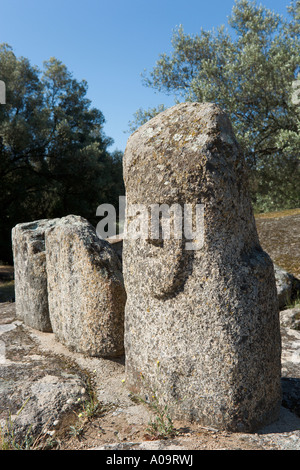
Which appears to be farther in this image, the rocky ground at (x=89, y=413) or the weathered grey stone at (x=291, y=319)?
the weathered grey stone at (x=291, y=319)

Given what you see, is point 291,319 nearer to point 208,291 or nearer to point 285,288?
point 285,288

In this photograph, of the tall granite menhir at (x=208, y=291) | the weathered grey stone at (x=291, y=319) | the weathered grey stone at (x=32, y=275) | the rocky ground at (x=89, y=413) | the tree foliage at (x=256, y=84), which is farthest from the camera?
the tree foliage at (x=256, y=84)

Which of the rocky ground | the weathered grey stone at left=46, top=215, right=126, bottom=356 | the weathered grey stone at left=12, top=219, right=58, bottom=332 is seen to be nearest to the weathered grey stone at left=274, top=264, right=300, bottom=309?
the rocky ground

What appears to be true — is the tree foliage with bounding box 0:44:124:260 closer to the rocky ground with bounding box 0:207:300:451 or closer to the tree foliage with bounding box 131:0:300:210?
the tree foliage with bounding box 131:0:300:210

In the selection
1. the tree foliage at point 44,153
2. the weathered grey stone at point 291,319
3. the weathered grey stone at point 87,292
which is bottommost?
the weathered grey stone at point 291,319

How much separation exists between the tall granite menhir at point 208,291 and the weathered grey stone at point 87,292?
995 millimetres

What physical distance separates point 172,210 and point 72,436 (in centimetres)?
198

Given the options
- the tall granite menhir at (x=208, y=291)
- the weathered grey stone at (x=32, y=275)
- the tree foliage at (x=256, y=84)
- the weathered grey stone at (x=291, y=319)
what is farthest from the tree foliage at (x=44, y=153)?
the tall granite menhir at (x=208, y=291)

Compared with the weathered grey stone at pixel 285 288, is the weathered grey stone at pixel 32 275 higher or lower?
higher

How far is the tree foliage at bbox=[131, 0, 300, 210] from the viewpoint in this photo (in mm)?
16391

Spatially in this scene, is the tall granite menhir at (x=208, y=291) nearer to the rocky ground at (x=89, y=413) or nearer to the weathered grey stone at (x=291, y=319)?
the rocky ground at (x=89, y=413)

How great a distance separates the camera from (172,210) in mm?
3180

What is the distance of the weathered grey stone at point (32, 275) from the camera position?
5320 mm

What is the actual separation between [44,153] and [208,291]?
20.4 metres
